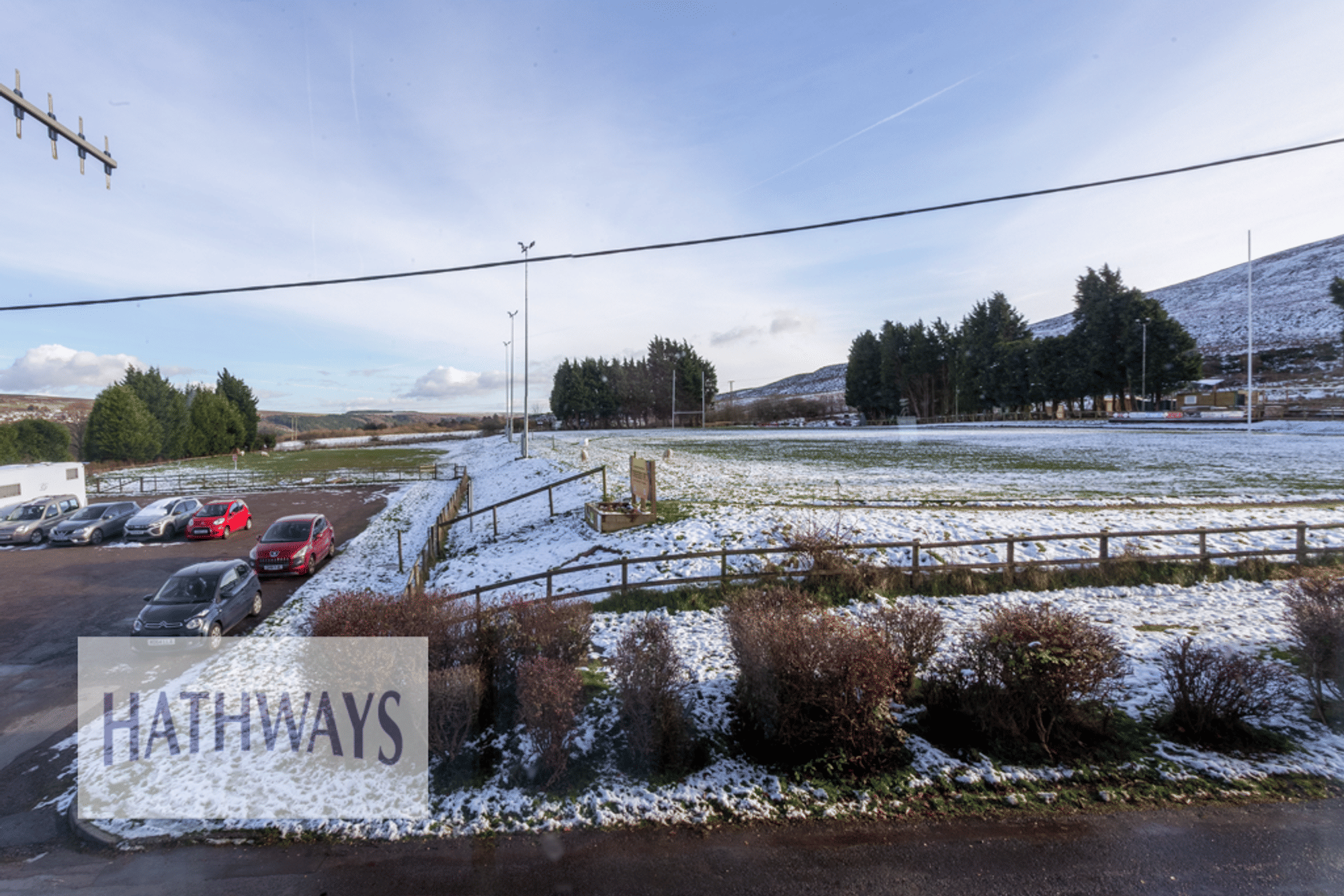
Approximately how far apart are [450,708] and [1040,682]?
7.10 meters

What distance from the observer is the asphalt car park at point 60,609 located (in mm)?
8102

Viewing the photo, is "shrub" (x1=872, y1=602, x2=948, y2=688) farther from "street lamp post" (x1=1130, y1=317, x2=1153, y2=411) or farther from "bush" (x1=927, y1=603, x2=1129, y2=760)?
"street lamp post" (x1=1130, y1=317, x2=1153, y2=411)

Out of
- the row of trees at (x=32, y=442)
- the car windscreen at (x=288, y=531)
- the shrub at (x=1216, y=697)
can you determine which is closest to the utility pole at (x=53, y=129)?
the car windscreen at (x=288, y=531)

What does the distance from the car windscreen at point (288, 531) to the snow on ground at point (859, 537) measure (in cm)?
172

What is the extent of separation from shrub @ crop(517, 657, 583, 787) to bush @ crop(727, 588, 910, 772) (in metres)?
2.28

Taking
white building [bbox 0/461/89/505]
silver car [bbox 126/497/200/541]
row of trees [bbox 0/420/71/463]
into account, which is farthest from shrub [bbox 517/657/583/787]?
row of trees [bbox 0/420/71/463]

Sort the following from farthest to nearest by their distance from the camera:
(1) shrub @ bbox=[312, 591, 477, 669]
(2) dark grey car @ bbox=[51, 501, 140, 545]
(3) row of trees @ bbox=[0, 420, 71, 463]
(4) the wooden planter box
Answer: (3) row of trees @ bbox=[0, 420, 71, 463]
(2) dark grey car @ bbox=[51, 501, 140, 545]
(4) the wooden planter box
(1) shrub @ bbox=[312, 591, 477, 669]

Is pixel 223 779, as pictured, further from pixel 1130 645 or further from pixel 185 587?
pixel 1130 645

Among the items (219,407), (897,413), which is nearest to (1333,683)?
(897,413)

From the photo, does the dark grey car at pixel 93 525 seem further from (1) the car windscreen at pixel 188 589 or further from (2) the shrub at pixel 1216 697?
(2) the shrub at pixel 1216 697

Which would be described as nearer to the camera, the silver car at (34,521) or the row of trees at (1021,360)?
the silver car at (34,521)

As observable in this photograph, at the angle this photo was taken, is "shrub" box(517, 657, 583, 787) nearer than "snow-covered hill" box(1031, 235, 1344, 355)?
Yes

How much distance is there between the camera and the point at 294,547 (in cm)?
1666

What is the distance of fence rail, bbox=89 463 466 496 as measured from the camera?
38.2 meters
